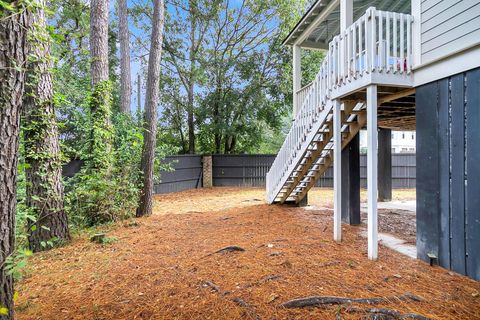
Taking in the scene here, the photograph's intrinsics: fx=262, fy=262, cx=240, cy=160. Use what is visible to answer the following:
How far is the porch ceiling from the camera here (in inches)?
224

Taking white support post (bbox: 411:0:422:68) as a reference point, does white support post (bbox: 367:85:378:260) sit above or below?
below

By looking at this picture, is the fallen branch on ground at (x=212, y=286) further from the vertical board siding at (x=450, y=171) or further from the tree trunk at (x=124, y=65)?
the tree trunk at (x=124, y=65)

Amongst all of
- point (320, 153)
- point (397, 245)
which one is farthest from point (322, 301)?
point (320, 153)

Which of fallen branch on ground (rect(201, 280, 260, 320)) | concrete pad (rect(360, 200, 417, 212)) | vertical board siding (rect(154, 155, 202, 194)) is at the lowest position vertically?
concrete pad (rect(360, 200, 417, 212))

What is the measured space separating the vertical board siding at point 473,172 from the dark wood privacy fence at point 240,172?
28.6 feet

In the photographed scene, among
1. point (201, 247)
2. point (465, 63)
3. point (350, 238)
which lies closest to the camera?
point (465, 63)

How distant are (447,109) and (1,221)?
4.12 meters

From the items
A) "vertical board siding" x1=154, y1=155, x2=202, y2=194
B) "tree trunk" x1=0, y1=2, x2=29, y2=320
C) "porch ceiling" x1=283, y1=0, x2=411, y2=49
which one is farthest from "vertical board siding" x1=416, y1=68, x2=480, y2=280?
"vertical board siding" x1=154, y1=155, x2=202, y2=194

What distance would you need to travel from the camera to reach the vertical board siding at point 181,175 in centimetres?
1034

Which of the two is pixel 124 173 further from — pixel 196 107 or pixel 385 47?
pixel 196 107

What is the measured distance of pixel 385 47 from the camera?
11.0ft

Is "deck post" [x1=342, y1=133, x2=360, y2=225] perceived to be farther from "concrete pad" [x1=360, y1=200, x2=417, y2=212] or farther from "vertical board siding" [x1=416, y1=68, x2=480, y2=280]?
"concrete pad" [x1=360, y1=200, x2=417, y2=212]

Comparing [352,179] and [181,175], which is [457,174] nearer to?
[352,179]

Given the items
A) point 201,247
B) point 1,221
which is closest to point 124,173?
point 201,247
